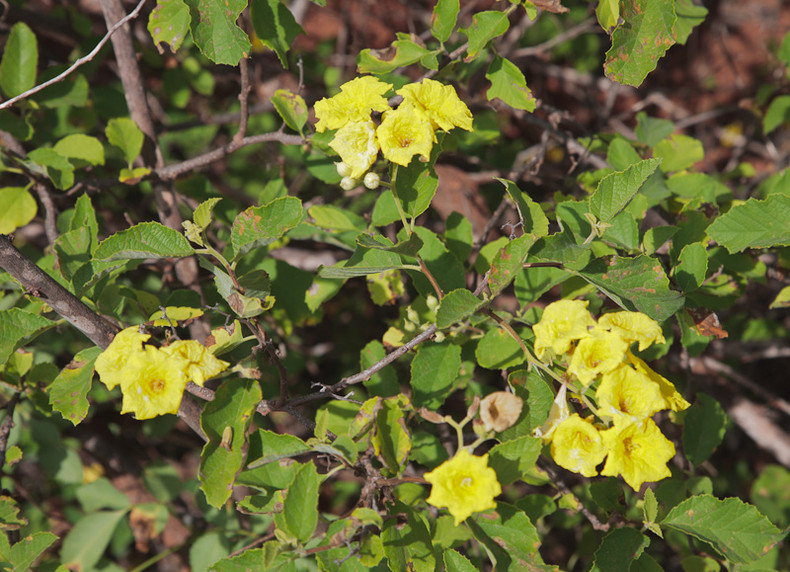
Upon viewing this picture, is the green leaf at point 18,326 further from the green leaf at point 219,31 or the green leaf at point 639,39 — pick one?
the green leaf at point 639,39

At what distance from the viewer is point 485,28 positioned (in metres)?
1.75

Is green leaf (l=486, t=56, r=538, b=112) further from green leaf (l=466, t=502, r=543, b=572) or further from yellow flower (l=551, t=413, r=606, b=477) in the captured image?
green leaf (l=466, t=502, r=543, b=572)

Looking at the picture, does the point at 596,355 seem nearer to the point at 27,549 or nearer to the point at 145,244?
the point at 145,244

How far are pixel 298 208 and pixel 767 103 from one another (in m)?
2.77

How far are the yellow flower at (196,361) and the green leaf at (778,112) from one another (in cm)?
265

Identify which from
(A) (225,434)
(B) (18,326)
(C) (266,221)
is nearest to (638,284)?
(C) (266,221)

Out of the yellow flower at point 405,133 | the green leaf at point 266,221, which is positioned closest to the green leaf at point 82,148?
the green leaf at point 266,221

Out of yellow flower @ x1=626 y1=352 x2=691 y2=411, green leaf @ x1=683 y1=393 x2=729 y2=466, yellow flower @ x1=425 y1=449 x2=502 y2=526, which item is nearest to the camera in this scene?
yellow flower @ x1=425 y1=449 x2=502 y2=526

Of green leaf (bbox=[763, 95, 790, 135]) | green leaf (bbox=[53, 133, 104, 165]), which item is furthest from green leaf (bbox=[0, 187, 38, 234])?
green leaf (bbox=[763, 95, 790, 135])

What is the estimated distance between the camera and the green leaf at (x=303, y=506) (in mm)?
1412

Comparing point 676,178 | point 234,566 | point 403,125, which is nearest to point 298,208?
point 403,125

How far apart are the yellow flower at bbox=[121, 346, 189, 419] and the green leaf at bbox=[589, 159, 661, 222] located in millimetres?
1050

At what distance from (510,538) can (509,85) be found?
130 centimetres

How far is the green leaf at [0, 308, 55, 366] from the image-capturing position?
159 centimetres
